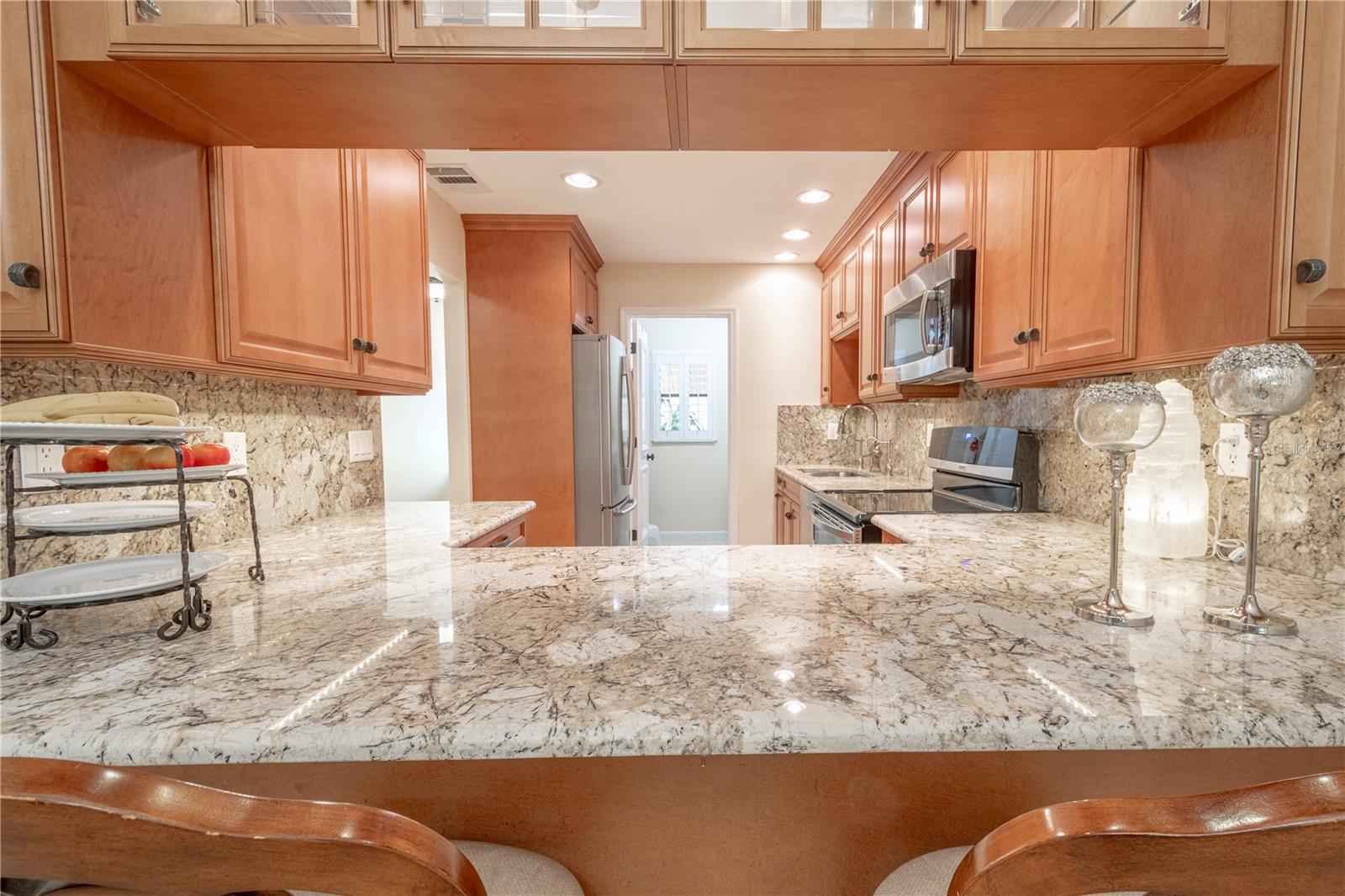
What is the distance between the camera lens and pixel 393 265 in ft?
5.86

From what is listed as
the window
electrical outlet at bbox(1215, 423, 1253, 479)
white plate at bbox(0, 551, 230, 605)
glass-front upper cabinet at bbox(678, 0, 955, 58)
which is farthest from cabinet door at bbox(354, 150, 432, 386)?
the window

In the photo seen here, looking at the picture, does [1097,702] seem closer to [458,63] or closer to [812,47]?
[812,47]

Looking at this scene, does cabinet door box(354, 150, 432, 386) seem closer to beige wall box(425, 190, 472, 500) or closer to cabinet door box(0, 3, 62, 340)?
cabinet door box(0, 3, 62, 340)

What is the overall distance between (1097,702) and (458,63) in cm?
126

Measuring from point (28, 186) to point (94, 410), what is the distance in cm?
35

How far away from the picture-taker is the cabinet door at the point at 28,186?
2.69 ft

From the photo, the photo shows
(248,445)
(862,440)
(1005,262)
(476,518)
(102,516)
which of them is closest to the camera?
(102,516)

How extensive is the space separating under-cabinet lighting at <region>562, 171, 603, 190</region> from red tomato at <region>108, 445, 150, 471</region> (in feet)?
7.42

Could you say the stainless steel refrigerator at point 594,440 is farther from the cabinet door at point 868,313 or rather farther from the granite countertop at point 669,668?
the granite countertop at point 669,668

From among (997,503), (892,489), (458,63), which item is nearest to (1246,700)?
(458,63)

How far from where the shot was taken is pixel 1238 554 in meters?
1.25

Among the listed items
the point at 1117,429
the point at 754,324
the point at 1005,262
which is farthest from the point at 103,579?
the point at 754,324

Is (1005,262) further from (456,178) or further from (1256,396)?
(456,178)

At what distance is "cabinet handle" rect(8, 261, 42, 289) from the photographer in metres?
0.82
